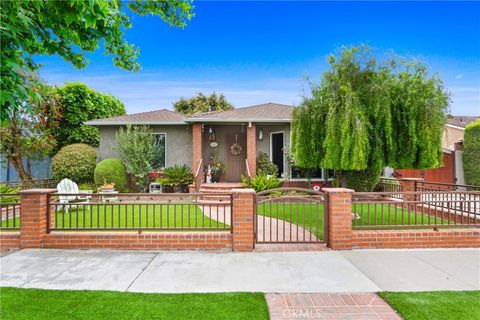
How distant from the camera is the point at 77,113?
16562 mm

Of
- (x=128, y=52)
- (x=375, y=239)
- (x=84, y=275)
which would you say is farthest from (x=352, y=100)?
(x=84, y=275)

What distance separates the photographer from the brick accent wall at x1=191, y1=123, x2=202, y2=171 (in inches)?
504

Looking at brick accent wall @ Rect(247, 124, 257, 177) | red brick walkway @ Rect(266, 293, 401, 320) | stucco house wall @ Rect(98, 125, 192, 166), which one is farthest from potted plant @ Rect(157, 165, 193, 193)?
red brick walkway @ Rect(266, 293, 401, 320)

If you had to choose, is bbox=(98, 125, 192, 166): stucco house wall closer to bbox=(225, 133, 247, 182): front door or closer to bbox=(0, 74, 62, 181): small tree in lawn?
bbox=(225, 133, 247, 182): front door

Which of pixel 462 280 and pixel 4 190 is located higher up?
pixel 4 190

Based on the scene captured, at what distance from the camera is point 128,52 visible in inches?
216

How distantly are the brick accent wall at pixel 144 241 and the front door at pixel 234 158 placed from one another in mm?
8783

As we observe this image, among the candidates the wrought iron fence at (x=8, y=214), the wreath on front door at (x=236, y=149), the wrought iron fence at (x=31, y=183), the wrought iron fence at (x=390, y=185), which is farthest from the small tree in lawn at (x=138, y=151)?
the wrought iron fence at (x=390, y=185)

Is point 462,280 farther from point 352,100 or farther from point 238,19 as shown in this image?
point 238,19

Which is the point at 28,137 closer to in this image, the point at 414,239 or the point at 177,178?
the point at 177,178

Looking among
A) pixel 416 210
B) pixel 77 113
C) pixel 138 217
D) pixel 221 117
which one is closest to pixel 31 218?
pixel 138 217

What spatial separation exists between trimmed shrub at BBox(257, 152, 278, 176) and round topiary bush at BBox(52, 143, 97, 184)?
8.00 meters

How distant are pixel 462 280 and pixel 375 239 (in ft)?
5.20

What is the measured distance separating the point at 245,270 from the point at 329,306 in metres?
1.48
